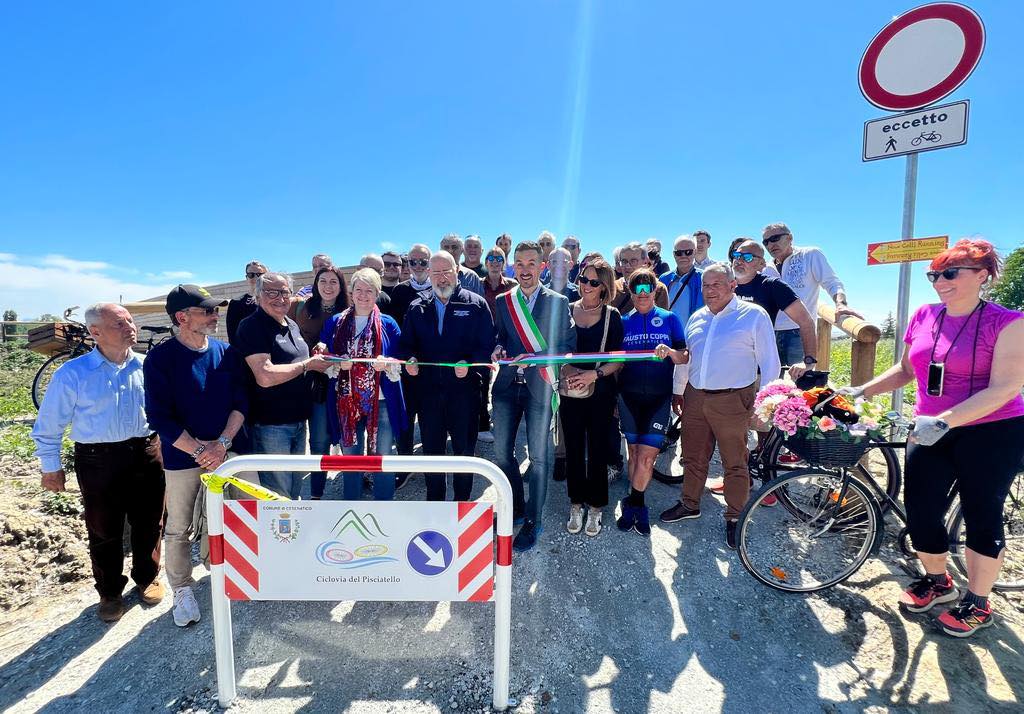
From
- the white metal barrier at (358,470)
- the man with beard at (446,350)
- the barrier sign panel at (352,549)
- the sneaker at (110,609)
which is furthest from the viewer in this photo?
the man with beard at (446,350)

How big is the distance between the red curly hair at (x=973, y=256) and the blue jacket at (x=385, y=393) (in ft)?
12.7

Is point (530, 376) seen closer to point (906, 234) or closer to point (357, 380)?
point (357, 380)

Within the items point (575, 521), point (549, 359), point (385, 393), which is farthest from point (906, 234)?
point (385, 393)

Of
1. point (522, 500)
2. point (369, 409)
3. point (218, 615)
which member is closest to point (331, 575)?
point (218, 615)

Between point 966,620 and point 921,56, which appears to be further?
Result: point 921,56

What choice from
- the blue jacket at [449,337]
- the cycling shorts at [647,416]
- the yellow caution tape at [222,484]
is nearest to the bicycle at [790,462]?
the cycling shorts at [647,416]

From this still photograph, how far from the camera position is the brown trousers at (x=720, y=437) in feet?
11.8

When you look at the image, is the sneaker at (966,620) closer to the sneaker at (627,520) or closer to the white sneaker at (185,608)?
the sneaker at (627,520)

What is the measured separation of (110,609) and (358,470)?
101 inches

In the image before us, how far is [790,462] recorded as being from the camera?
15.1ft

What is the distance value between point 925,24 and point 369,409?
18.4 ft

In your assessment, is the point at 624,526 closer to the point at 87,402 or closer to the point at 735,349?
the point at 735,349

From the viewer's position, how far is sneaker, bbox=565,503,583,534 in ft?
12.8

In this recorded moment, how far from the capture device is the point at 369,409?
3.82m
